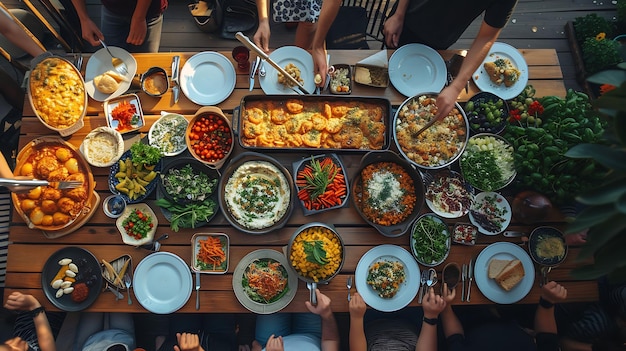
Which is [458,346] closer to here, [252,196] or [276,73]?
[252,196]

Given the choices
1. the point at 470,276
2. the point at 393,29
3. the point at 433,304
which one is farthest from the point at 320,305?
the point at 393,29

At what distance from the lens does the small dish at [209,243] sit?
120 inches

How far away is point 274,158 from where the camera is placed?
3203 millimetres

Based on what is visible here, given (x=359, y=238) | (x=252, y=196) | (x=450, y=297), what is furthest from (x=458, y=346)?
(x=252, y=196)

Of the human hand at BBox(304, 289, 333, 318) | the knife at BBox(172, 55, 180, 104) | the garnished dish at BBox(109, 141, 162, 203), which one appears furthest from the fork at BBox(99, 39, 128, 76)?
the human hand at BBox(304, 289, 333, 318)

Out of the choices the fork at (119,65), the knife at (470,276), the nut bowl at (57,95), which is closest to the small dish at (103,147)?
the nut bowl at (57,95)

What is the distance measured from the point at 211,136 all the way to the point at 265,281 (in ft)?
4.24

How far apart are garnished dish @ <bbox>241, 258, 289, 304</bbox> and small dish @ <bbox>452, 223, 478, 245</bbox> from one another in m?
1.47

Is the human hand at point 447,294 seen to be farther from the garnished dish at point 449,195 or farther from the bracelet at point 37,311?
the bracelet at point 37,311

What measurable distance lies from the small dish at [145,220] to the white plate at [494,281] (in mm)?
2709

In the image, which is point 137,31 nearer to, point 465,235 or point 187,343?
point 187,343

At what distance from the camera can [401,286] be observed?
3.08 m

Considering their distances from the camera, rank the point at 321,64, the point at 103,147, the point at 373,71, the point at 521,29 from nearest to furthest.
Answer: the point at 103,147
the point at 321,64
the point at 373,71
the point at 521,29

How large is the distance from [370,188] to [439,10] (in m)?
1.76
